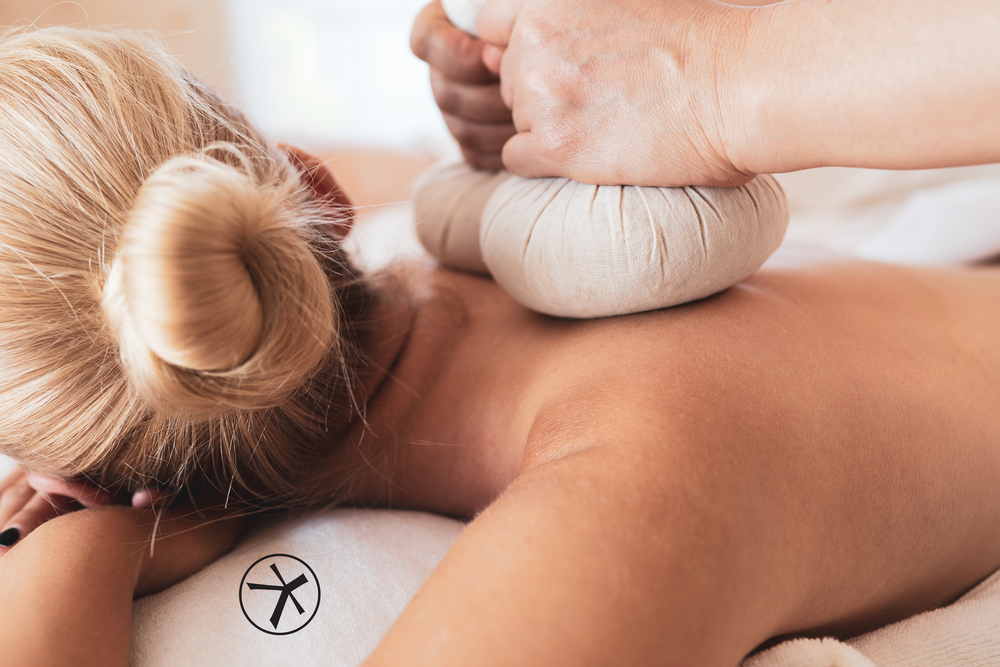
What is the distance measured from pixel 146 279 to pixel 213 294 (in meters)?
0.04

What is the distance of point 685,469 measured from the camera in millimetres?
435

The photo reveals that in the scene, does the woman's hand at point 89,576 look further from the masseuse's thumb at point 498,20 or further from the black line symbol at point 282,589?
the masseuse's thumb at point 498,20

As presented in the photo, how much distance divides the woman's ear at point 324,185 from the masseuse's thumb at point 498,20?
22cm

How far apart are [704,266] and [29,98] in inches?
22.4

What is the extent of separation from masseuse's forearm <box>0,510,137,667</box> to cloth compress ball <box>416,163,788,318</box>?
420 millimetres

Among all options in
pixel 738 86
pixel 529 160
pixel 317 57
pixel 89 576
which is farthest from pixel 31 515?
pixel 317 57

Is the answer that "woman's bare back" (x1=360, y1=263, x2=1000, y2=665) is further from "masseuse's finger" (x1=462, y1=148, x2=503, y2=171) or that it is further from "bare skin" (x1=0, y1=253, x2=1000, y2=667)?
"masseuse's finger" (x1=462, y1=148, x2=503, y2=171)

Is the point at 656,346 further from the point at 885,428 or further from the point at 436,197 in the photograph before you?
the point at 436,197

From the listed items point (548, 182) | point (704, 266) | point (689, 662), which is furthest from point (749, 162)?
point (689, 662)

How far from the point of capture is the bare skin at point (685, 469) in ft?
1.27

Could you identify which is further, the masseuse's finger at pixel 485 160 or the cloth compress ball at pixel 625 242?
the masseuse's finger at pixel 485 160

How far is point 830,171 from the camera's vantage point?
166cm

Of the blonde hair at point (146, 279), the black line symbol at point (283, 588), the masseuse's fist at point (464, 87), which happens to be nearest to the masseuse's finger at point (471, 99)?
the masseuse's fist at point (464, 87)

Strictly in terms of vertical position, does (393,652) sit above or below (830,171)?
above
